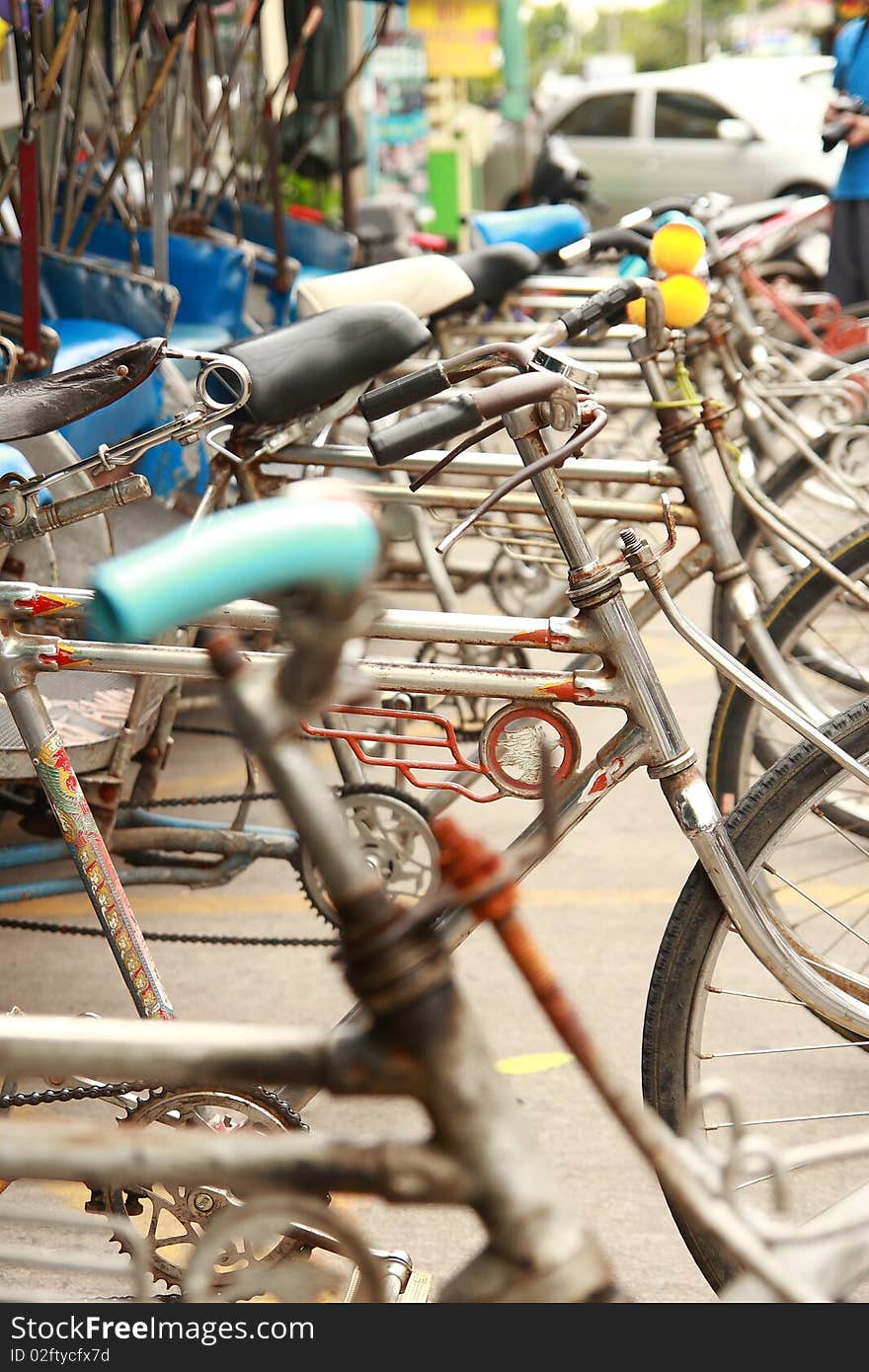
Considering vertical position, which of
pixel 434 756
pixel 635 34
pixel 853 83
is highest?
pixel 853 83

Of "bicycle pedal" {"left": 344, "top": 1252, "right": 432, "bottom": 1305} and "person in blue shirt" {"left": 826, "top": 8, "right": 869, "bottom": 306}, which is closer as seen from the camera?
"bicycle pedal" {"left": 344, "top": 1252, "right": 432, "bottom": 1305}

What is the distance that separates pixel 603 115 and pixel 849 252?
6.89 m

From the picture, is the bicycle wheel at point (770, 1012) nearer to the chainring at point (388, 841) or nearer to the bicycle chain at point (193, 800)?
the chainring at point (388, 841)

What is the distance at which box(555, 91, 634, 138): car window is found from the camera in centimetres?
1256

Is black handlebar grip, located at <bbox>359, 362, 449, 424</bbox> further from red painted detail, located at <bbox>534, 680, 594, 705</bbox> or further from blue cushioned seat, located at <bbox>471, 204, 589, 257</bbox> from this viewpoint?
blue cushioned seat, located at <bbox>471, 204, 589, 257</bbox>

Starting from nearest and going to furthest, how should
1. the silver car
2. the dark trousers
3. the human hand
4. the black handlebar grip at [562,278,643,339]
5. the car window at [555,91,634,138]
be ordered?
1. the black handlebar grip at [562,278,643,339]
2. the human hand
3. the dark trousers
4. the silver car
5. the car window at [555,91,634,138]

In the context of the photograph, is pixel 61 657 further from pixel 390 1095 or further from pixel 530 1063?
pixel 530 1063

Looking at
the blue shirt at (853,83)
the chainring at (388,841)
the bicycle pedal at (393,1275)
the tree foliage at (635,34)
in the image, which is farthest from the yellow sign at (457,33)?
the tree foliage at (635,34)

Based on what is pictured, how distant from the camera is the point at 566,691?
A: 183 centimetres

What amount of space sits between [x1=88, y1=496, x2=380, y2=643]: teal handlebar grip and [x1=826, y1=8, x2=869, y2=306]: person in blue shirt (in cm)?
567

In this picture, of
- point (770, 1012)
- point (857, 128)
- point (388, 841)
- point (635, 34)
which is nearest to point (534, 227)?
point (388, 841)

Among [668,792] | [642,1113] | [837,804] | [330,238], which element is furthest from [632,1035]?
[330,238]

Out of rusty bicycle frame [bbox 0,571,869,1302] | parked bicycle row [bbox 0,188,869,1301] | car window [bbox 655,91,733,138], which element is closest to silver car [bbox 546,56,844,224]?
car window [bbox 655,91,733,138]

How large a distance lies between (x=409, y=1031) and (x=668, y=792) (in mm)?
869
